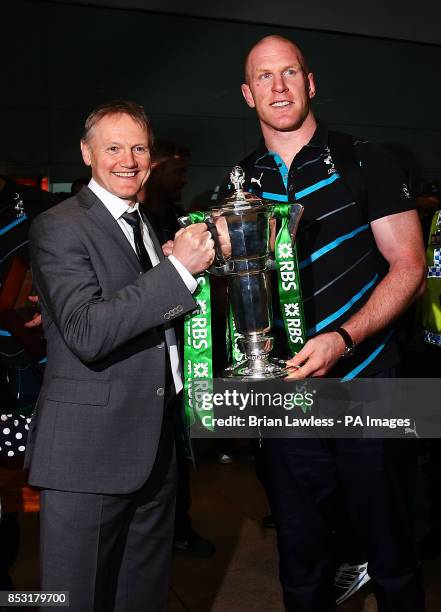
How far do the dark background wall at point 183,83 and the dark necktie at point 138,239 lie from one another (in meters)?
3.85

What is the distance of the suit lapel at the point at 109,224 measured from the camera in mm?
1515

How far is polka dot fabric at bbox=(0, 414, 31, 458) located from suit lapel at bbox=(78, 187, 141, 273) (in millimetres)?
704

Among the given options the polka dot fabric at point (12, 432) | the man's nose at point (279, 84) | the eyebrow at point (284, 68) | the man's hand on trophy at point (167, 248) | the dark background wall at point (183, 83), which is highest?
the dark background wall at point (183, 83)

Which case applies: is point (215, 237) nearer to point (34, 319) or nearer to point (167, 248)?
point (167, 248)

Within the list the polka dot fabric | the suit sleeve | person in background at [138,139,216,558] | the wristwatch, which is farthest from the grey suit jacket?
person in background at [138,139,216,558]

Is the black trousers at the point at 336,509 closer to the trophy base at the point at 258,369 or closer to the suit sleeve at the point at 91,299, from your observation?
the trophy base at the point at 258,369

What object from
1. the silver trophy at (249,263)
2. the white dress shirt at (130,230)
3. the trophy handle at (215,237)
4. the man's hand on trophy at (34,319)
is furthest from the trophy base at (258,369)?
the man's hand on trophy at (34,319)

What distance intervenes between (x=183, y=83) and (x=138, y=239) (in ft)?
14.9

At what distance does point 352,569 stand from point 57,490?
4.66 ft

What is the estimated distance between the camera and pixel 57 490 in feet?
4.81

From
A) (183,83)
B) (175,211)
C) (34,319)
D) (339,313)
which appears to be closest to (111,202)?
(339,313)

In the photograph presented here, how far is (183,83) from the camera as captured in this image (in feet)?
19.0

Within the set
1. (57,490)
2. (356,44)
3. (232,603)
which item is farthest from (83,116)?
(57,490)

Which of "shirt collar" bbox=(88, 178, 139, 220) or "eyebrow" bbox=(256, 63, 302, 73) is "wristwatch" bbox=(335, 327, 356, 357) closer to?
"shirt collar" bbox=(88, 178, 139, 220)
